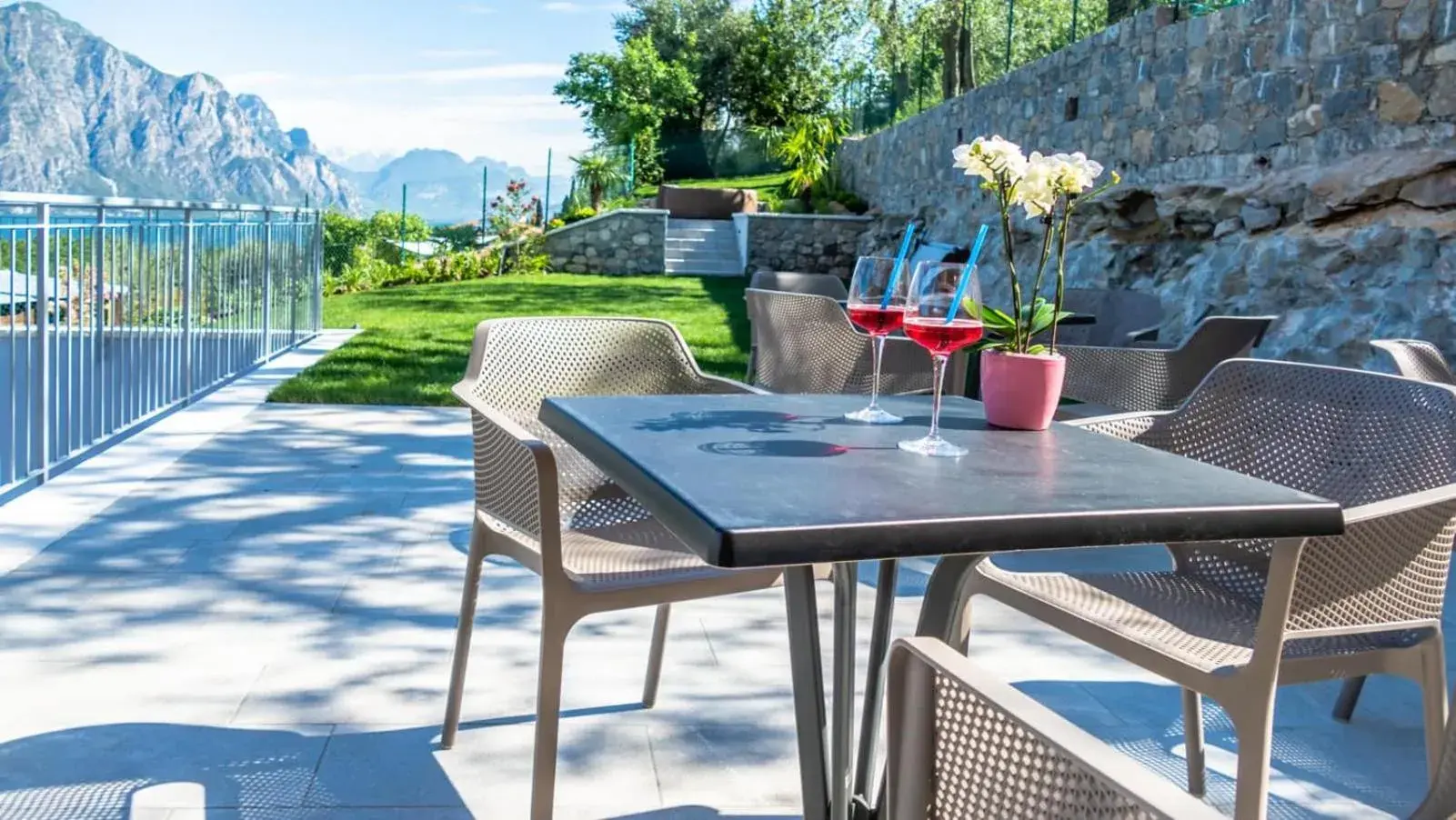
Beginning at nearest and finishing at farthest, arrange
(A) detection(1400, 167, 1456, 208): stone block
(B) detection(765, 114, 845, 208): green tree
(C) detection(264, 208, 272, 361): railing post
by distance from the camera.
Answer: (A) detection(1400, 167, 1456, 208): stone block
(C) detection(264, 208, 272, 361): railing post
(B) detection(765, 114, 845, 208): green tree

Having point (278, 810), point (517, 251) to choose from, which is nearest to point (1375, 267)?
point (278, 810)

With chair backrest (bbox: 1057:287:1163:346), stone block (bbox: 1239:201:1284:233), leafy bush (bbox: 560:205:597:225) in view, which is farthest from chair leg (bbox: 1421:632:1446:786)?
leafy bush (bbox: 560:205:597:225)

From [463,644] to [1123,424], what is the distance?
1.35m

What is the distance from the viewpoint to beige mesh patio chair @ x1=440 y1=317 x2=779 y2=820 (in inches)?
83.1

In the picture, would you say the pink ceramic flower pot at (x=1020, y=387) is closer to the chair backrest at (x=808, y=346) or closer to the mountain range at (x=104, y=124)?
the chair backrest at (x=808, y=346)

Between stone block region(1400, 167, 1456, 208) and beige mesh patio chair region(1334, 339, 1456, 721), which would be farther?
stone block region(1400, 167, 1456, 208)

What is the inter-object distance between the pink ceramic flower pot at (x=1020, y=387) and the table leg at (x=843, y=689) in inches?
14.1

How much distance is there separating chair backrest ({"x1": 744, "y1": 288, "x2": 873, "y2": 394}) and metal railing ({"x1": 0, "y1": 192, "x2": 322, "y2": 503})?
243 centimetres

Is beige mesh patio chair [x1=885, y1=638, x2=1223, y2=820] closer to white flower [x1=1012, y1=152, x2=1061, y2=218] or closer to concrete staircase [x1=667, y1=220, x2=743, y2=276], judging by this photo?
white flower [x1=1012, y1=152, x2=1061, y2=218]

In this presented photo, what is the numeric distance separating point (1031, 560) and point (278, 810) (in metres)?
2.55

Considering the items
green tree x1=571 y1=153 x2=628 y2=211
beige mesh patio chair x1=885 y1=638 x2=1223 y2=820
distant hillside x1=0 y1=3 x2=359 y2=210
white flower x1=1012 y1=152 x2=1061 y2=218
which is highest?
distant hillside x1=0 y1=3 x2=359 y2=210

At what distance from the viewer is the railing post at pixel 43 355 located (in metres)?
4.31

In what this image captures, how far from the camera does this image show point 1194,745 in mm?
2471

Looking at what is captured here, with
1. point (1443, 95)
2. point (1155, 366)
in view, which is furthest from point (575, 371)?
point (1443, 95)
